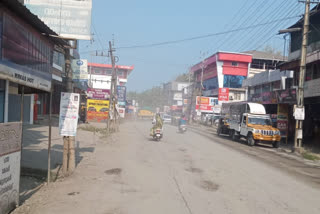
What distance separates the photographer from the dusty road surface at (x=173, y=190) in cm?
619

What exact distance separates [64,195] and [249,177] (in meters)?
5.69

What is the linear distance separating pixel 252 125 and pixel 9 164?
752 inches

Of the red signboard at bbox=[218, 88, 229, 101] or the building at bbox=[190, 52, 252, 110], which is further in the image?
the building at bbox=[190, 52, 252, 110]

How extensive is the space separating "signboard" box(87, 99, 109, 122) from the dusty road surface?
27.1 m

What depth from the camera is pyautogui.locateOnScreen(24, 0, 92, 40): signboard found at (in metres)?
9.86

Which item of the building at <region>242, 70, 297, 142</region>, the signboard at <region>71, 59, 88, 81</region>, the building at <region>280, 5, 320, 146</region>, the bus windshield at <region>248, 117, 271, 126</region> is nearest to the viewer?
the building at <region>280, 5, 320, 146</region>

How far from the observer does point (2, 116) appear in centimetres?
1118

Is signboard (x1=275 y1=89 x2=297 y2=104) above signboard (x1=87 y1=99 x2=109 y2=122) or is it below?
above

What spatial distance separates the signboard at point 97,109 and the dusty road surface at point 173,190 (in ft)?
88.9

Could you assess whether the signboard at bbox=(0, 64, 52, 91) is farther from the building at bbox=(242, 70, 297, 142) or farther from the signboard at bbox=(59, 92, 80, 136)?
the building at bbox=(242, 70, 297, 142)

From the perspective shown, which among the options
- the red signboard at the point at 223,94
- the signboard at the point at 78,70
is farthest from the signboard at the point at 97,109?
the red signboard at the point at 223,94

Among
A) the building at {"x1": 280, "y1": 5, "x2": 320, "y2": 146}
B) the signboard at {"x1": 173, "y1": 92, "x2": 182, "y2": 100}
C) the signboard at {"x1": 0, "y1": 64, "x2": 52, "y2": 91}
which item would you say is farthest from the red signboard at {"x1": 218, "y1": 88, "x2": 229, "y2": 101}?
the signboard at {"x1": 173, "y1": 92, "x2": 182, "y2": 100}

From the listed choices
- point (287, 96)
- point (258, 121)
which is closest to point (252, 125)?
point (258, 121)

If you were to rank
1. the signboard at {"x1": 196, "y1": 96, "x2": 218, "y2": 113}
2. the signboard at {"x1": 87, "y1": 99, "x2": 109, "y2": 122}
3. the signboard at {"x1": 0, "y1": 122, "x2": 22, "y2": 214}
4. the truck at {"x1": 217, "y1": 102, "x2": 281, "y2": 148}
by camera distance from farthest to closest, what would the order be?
1. the signboard at {"x1": 196, "y1": 96, "x2": 218, "y2": 113}
2. the signboard at {"x1": 87, "y1": 99, "x2": 109, "y2": 122}
3. the truck at {"x1": 217, "y1": 102, "x2": 281, "y2": 148}
4. the signboard at {"x1": 0, "y1": 122, "x2": 22, "y2": 214}
